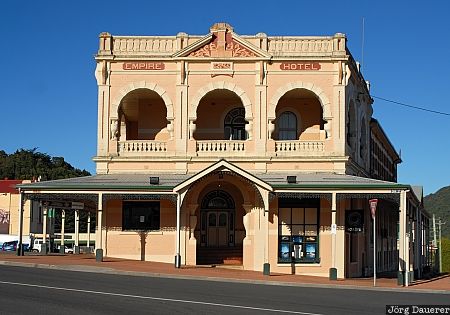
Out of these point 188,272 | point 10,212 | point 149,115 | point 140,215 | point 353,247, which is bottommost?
point 188,272

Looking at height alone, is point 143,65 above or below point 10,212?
above

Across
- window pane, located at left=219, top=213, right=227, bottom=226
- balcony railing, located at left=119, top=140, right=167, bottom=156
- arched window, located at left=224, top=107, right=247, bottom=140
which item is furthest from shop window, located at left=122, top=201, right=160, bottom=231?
arched window, located at left=224, top=107, right=247, bottom=140

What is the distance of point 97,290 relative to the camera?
19.2m

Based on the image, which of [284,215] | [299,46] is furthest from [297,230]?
[299,46]

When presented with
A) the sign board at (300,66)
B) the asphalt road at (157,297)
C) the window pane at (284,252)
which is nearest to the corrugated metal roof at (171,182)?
the window pane at (284,252)

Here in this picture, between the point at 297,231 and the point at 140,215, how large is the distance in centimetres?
702

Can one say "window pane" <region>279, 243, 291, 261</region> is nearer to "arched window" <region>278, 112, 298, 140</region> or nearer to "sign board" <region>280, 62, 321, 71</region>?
"arched window" <region>278, 112, 298, 140</region>

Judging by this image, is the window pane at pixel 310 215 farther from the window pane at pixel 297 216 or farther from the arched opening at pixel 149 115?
the arched opening at pixel 149 115

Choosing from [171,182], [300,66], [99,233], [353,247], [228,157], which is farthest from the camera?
[353,247]

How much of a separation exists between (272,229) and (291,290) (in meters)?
9.39

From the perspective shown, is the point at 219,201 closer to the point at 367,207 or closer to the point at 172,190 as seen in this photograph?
the point at 172,190

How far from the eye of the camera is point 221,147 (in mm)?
33969

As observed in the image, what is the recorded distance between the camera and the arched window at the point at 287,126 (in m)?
36.0

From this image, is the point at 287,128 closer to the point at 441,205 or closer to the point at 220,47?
the point at 220,47
